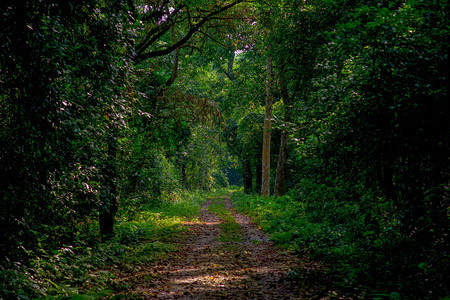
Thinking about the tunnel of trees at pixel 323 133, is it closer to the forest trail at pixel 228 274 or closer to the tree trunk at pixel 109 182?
the tree trunk at pixel 109 182

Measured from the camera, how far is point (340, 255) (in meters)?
6.76

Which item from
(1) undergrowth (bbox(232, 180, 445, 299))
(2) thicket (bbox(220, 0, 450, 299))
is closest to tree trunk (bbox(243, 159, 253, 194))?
(1) undergrowth (bbox(232, 180, 445, 299))

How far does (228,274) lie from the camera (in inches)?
267

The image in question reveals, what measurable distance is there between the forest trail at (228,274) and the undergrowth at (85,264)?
1.77ft

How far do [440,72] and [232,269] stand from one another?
6.08m

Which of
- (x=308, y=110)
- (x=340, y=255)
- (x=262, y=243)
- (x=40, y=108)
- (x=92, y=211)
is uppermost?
(x=308, y=110)

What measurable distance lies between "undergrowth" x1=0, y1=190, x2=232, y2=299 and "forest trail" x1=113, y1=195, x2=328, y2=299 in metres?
0.54

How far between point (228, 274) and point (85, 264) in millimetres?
3364

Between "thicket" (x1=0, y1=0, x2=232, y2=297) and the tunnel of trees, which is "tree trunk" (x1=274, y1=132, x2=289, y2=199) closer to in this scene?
the tunnel of trees

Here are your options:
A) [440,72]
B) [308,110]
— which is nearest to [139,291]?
[308,110]

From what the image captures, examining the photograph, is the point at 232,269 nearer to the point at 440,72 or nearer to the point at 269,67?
the point at 440,72

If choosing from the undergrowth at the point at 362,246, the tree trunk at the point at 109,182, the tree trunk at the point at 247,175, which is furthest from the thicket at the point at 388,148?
the tree trunk at the point at 247,175

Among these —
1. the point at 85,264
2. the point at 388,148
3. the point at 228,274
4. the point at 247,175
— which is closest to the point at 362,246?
the point at 388,148

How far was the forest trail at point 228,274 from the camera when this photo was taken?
18.0ft
